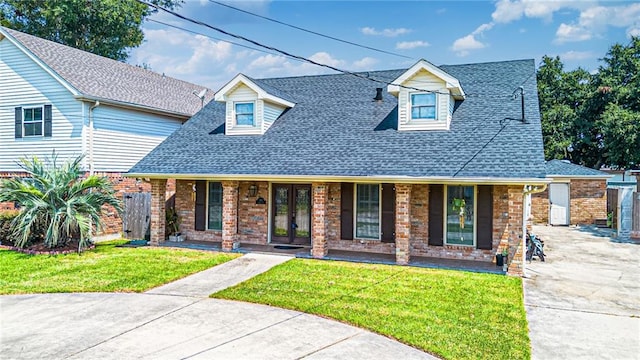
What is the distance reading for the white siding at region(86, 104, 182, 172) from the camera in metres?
16.0

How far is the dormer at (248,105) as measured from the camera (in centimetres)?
1447

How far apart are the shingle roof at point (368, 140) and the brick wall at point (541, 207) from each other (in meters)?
8.78

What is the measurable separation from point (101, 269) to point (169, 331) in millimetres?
5108

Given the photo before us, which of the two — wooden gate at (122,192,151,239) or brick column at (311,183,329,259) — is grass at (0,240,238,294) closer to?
wooden gate at (122,192,151,239)

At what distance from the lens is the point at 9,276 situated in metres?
9.81

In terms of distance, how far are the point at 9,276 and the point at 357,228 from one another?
8.77m

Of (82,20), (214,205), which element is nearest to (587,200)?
(214,205)

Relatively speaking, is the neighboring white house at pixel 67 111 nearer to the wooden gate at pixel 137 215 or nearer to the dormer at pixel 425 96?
the wooden gate at pixel 137 215

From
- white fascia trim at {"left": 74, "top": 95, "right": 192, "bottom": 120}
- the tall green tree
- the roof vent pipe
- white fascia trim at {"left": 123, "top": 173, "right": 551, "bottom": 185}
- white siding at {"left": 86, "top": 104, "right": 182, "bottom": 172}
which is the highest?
the tall green tree

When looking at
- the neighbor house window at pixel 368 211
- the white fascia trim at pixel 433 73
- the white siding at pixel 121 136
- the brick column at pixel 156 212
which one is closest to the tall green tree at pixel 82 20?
the white siding at pixel 121 136

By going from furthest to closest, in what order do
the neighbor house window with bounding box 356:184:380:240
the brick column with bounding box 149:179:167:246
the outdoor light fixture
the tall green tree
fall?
the tall green tree < the brick column with bounding box 149:179:167:246 < the outdoor light fixture < the neighbor house window with bounding box 356:184:380:240

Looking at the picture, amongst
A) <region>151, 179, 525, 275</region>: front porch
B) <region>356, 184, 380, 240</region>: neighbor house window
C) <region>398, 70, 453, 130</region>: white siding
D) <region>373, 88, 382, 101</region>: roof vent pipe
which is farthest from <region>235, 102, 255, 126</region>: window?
<region>398, 70, 453, 130</region>: white siding

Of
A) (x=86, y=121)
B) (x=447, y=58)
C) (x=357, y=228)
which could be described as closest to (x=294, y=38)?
(x=357, y=228)

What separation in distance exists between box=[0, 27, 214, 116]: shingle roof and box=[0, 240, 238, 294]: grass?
21.1 ft
